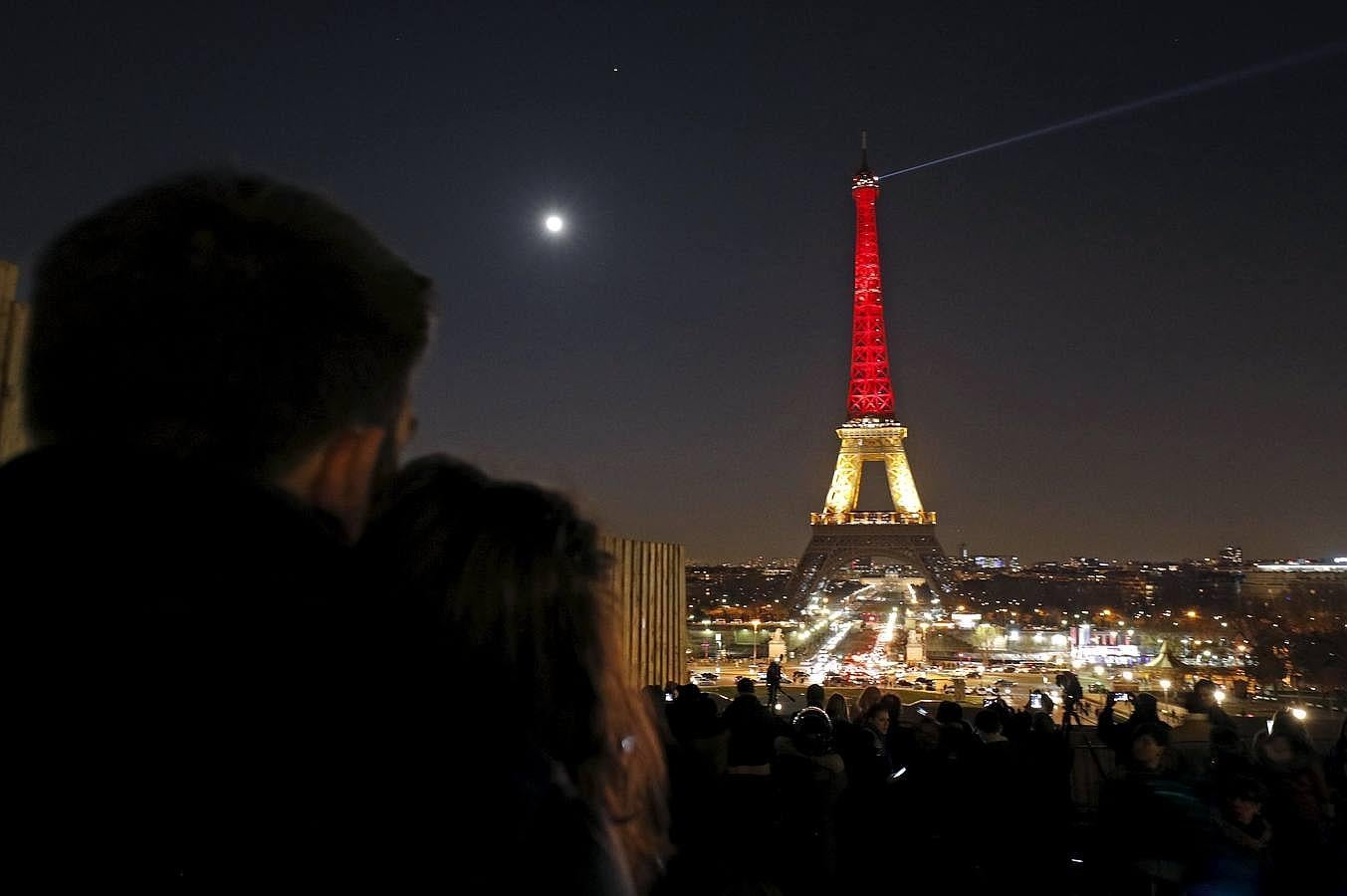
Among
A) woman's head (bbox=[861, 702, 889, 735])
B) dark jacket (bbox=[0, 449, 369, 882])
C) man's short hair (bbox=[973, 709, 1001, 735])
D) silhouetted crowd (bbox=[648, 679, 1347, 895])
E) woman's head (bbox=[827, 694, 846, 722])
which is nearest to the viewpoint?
dark jacket (bbox=[0, 449, 369, 882])

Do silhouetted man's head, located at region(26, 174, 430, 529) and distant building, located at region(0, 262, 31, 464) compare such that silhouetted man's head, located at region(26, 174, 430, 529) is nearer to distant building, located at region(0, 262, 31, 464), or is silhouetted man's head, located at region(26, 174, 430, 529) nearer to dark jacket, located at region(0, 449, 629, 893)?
dark jacket, located at region(0, 449, 629, 893)

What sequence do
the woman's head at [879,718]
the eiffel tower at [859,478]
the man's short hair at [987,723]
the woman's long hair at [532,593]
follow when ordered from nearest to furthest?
the woman's long hair at [532,593], the man's short hair at [987,723], the woman's head at [879,718], the eiffel tower at [859,478]

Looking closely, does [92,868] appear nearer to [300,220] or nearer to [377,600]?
[377,600]

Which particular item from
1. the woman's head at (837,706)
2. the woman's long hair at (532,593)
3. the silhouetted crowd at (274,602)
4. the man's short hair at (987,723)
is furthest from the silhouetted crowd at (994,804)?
the silhouetted crowd at (274,602)

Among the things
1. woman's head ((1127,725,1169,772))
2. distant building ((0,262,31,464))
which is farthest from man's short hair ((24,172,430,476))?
woman's head ((1127,725,1169,772))

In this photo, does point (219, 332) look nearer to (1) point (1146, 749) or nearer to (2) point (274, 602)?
(2) point (274, 602)

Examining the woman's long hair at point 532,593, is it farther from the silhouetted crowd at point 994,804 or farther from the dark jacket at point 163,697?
the silhouetted crowd at point 994,804

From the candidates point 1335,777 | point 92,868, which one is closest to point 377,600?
point 92,868
